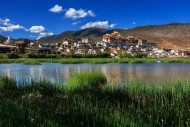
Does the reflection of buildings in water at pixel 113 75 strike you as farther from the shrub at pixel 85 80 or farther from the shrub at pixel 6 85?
the shrub at pixel 6 85

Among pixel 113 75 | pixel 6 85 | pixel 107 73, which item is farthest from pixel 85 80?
pixel 107 73

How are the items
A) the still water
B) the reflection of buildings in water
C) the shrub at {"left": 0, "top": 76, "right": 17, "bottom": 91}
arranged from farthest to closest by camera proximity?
the still water
the reflection of buildings in water
the shrub at {"left": 0, "top": 76, "right": 17, "bottom": 91}

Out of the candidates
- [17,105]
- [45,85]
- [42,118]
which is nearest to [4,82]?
[45,85]

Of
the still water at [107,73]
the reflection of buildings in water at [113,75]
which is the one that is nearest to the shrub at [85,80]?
the still water at [107,73]

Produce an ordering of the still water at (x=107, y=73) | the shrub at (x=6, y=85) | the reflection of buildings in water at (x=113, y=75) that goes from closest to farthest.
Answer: the shrub at (x=6, y=85)
the reflection of buildings in water at (x=113, y=75)
the still water at (x=107, y=73)

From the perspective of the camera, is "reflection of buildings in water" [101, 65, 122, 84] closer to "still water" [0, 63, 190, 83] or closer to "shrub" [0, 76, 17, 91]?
"still water" [0, 63, 190, 83]

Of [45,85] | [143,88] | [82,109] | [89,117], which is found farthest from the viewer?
[45,85]

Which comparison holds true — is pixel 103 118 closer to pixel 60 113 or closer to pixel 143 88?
pixel 60 113

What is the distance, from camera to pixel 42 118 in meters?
6.75

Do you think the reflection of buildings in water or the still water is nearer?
the reflection of buildings in water

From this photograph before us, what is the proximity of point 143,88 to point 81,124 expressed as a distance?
225 inches

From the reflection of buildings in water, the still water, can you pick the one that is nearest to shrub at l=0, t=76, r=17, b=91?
the still water

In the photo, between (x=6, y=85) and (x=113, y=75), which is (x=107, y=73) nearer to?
(x=113, y=75)

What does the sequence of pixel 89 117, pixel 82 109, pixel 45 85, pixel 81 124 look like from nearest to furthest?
pixel 81 124 < pixel 89 117 < pixel 82 109 < pixel 45 85
